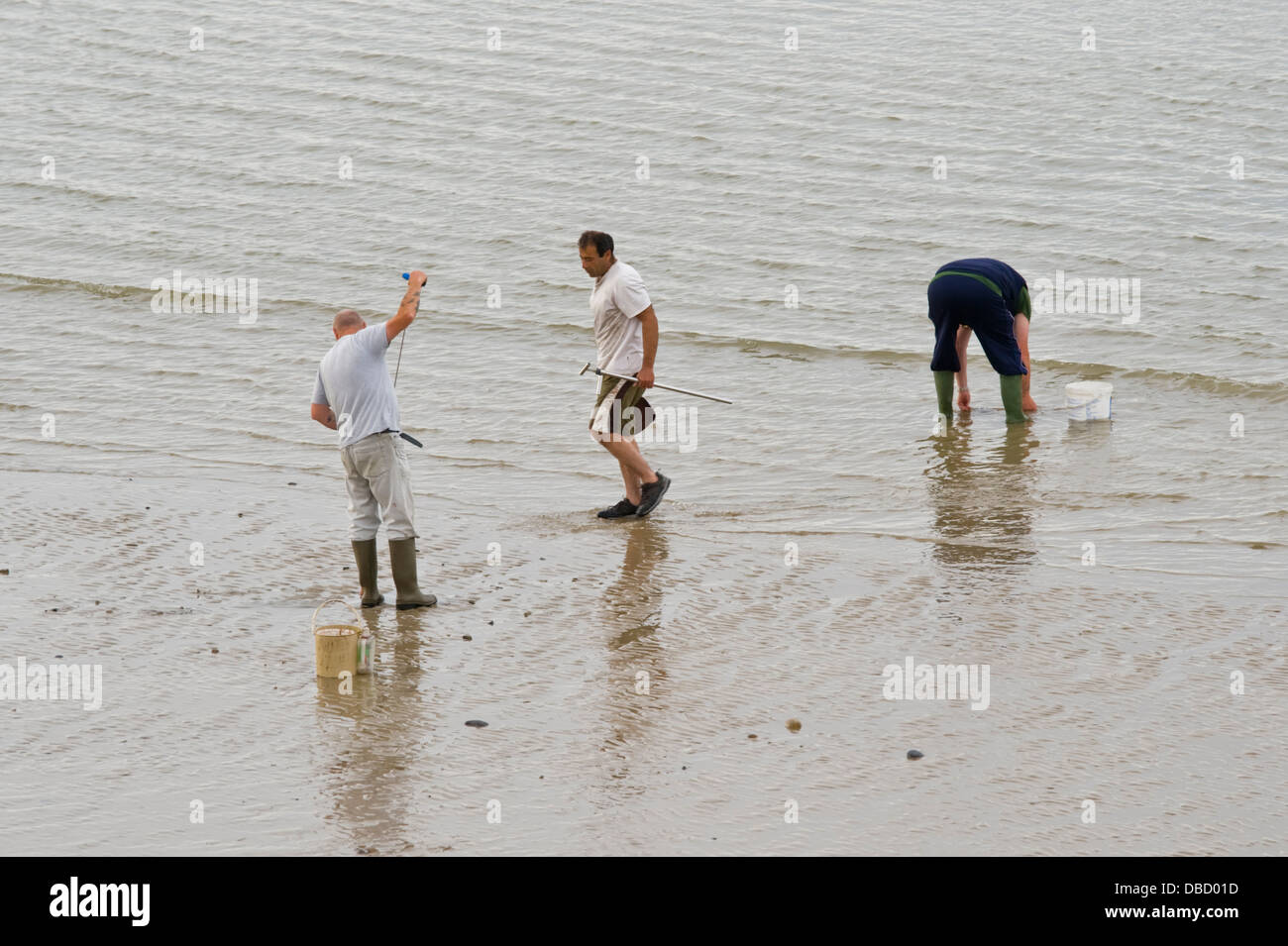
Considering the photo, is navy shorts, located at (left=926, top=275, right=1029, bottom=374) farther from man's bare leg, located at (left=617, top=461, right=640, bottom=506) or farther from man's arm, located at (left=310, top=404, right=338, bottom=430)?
man's arm, located at (left=310, top=404, right=338, bottom=430)

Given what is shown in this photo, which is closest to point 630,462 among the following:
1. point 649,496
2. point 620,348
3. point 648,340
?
point 649,496

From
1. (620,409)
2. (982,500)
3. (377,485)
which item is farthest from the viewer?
(982,500)

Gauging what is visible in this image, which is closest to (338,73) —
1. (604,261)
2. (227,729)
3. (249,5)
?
(249,5)

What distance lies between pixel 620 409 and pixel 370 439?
207cm

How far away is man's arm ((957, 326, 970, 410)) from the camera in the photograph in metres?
11.9

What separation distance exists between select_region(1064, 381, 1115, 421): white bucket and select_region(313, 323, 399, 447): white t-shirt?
620cm

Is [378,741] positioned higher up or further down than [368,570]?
further down

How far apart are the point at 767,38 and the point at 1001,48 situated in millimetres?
3762

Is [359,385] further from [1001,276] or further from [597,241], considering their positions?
[1001,276]

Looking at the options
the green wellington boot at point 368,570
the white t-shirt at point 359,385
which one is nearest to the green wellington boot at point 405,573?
the green wellington boot at point 368,570

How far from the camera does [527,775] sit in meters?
6.11

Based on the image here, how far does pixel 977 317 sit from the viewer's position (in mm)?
11219

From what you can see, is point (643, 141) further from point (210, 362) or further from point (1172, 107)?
point (210, 362)

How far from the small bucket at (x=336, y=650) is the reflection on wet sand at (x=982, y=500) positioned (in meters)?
3.50
